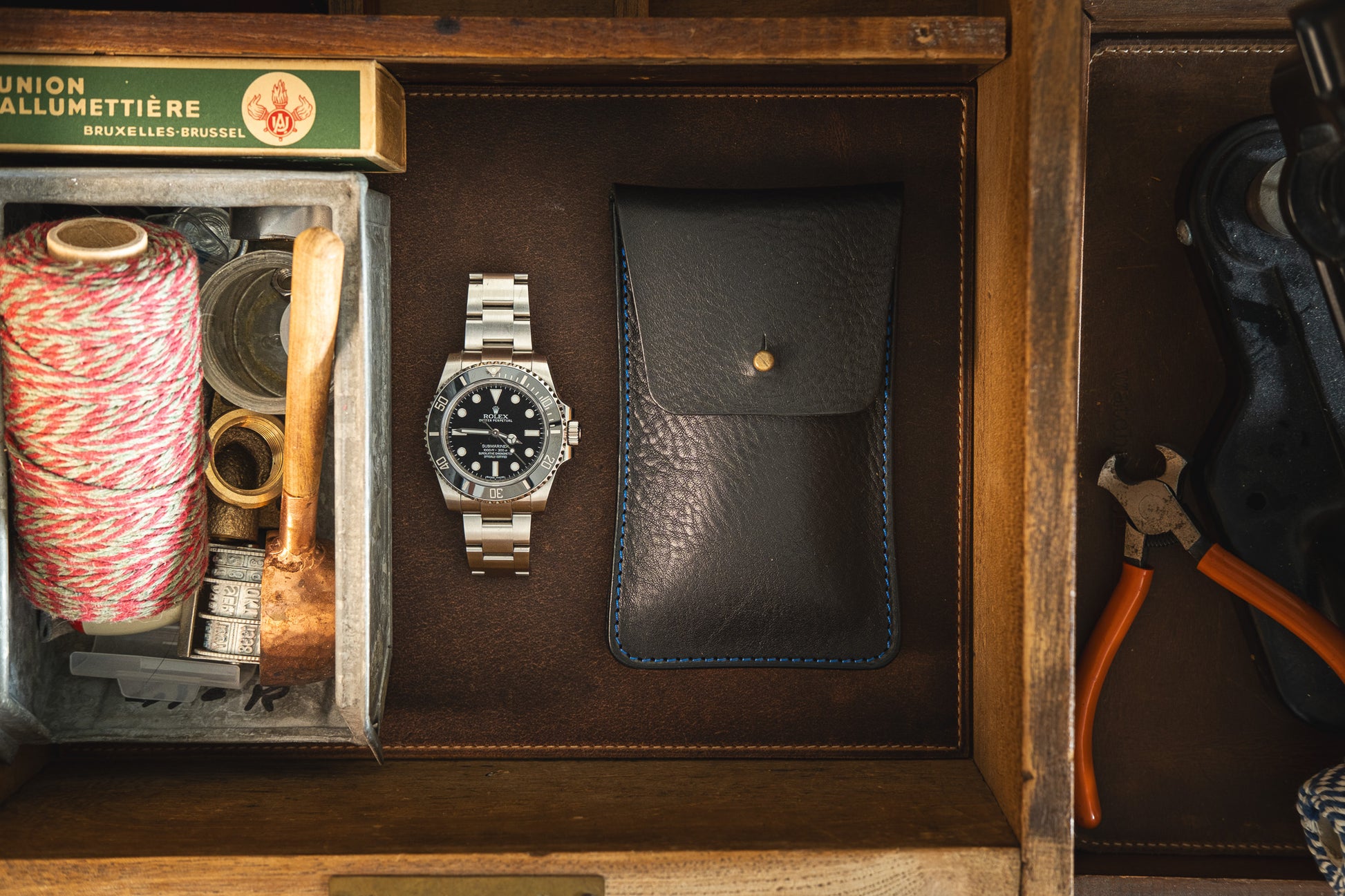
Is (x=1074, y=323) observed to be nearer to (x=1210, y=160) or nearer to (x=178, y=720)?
(x=1210, y=160)

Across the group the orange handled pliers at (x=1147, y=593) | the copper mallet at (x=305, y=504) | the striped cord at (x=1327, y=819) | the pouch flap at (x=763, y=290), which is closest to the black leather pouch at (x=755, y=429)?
the pouch flap at (x=763, y=290)

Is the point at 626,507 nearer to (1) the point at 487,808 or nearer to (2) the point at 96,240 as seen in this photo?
(1) the point at 487,808

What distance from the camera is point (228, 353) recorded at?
1.22m

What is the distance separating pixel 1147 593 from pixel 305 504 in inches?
44.9

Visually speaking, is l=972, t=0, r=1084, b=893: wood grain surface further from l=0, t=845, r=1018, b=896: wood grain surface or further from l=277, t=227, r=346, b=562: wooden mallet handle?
l=277, t=227, r=346, b=562: wooden mallet handle

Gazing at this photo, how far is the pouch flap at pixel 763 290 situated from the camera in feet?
3.97

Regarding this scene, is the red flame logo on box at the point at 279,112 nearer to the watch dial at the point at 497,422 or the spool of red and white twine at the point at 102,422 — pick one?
the spool of red and white twine at the point at 102,422

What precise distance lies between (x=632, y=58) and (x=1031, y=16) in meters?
0.46

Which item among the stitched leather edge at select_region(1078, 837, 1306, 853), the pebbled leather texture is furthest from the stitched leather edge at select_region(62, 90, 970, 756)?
the stitched leather edge at select_region(1078, 837, 1306, 853)

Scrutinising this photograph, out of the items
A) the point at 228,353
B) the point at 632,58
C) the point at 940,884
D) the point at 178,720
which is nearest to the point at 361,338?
the point at 228,353

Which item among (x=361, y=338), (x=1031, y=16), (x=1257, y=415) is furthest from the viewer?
(x=1257, y=415)

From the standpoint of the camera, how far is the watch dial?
124 centimetres

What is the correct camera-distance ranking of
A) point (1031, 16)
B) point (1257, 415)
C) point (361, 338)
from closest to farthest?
point (1031, 16), point (361, 338), point (1257, 415)

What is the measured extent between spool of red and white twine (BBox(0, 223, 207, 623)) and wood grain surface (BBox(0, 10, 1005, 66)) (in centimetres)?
23
